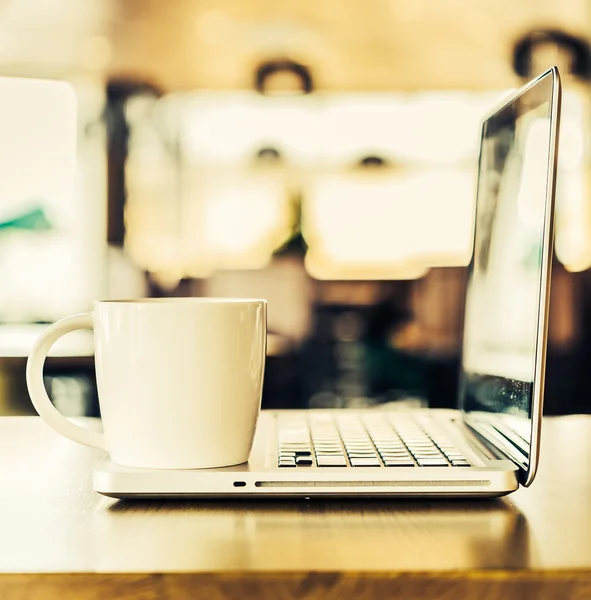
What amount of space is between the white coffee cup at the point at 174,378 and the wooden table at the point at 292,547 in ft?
0.10

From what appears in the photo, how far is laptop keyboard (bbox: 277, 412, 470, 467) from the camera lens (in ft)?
1.55

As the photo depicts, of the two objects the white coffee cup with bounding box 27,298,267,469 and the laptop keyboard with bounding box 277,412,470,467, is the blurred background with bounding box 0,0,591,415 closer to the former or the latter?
the laptop keyboard with bounding box 277,412,470,467

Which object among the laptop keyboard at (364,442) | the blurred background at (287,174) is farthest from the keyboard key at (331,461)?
the blurred background at (287,174)

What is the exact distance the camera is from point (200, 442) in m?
0.47

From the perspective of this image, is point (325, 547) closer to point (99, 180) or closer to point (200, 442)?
point (200, 442)

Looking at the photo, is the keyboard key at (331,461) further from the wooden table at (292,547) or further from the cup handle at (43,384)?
the cup handle at (43,384)

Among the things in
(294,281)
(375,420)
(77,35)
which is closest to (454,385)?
(294,281)

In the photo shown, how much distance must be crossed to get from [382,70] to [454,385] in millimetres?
1620

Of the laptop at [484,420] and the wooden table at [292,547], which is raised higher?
the laptop at [484,420]

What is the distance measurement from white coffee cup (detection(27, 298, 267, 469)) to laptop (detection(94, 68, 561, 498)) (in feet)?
0.05

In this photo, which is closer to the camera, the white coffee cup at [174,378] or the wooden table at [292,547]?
the wooden table at [292,547]

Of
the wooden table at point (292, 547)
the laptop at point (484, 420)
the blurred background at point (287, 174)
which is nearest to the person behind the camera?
the wooden table at point (292, 547)

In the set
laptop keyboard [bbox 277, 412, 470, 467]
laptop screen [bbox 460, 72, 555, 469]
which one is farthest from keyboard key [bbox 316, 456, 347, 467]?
laptop screen [bbox 460, 72, 555, 469]

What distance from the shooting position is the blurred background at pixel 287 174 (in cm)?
351
